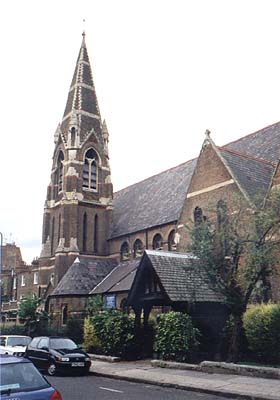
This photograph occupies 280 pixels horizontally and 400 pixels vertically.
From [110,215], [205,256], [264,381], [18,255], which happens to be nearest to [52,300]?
[110,215]

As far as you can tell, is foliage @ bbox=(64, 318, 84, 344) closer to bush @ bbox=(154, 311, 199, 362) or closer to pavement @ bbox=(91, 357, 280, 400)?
pavement @ bbox=(91, 357, 280, 400)

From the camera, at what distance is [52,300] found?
36.7 m

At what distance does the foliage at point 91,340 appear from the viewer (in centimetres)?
2290

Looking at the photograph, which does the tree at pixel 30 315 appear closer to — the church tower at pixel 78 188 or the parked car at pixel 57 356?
the church tower at pixel 78 188

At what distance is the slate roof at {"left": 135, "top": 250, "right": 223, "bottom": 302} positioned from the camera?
62.2 ft

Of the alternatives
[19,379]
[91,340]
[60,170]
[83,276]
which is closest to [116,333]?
[91,340]

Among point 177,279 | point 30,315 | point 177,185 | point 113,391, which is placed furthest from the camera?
point 177,185

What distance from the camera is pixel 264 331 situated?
16.9 meters

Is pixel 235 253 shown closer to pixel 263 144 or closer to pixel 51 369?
pixel 51 369

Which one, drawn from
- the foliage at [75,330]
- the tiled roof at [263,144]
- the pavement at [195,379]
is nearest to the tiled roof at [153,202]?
the tiled roof at [263,144]

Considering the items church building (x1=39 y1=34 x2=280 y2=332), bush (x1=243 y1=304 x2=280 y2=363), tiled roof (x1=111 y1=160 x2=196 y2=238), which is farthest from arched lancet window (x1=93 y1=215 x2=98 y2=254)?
bush (x1=243 y1=304 x2=280 y2=363)

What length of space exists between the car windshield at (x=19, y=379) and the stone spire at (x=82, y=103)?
129ft

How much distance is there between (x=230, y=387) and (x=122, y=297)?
1819 cm

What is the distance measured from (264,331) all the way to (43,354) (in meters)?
8.31
